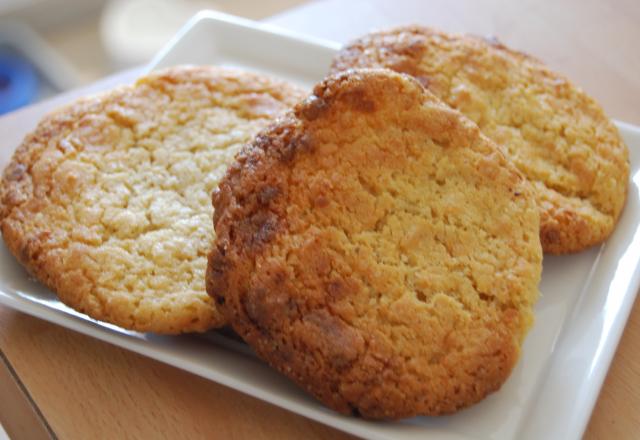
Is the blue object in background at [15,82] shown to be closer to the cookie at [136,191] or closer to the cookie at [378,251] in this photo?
the cookie at [136,191]

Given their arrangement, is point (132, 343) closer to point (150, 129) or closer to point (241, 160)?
point (241, 160)

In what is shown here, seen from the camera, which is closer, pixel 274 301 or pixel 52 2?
pixel 274 301

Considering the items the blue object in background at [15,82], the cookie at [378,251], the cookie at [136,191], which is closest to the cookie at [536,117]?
the cookie at [378,251]

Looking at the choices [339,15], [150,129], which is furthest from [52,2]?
[150,129]

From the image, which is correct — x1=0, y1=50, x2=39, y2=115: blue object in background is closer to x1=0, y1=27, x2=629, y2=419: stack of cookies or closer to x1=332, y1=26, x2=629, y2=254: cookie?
x1=0, y1=27, x2=629, y2=419: stack of cookies

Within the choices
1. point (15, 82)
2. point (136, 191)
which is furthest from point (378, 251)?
point (15, 82)

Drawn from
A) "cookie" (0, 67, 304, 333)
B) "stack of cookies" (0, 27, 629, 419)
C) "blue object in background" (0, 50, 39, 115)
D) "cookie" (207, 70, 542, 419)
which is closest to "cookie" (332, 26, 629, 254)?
"stack of cookies" (0, 27, 629, 419)

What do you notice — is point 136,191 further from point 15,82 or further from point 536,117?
point 15,82
